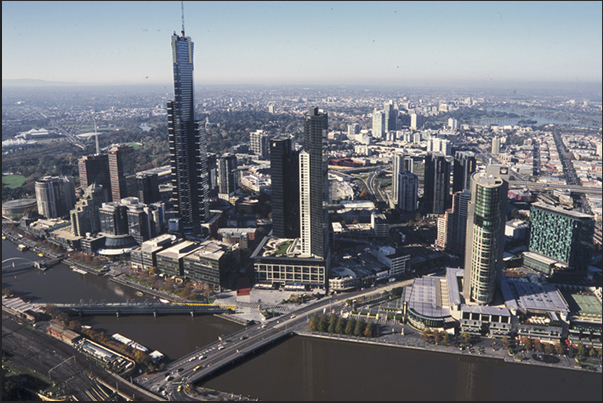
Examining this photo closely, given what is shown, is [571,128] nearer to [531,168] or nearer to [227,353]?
[531,168]

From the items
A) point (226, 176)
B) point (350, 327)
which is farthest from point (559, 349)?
point (226, 176)

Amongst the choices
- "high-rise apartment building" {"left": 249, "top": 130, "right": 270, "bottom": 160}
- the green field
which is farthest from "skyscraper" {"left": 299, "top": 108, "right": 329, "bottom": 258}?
the green field

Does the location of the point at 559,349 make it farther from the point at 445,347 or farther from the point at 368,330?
the point at 368,330

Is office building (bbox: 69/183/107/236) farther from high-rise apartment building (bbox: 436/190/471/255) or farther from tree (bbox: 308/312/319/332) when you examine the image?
high-rise apartment building (bbox: 436/190/471/255)

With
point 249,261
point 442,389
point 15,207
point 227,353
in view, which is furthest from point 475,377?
point 15,207

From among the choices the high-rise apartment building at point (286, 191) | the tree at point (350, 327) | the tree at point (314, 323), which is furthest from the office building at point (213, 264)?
the tree at point (350, 327)
